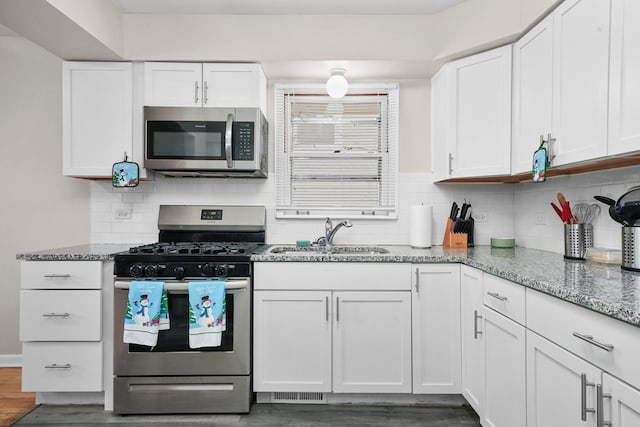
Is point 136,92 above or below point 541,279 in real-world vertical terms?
above

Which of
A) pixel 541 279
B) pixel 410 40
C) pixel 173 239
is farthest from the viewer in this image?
pixel 173 239

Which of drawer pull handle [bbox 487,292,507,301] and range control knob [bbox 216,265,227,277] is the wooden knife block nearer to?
drawer pull handle [bbox 487,292,507,301]

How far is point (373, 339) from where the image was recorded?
226cm

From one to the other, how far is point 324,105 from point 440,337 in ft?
6.31

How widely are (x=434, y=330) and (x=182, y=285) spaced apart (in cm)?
156

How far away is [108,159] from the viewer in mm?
2598

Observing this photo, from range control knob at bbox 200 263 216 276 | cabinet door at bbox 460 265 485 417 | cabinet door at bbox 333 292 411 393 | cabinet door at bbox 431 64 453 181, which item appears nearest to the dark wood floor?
range control knob at bbox 200 263 216 276

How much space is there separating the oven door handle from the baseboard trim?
5.06 feet

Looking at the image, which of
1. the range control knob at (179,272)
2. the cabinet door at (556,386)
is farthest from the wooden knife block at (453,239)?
the range control knob at (179,272)

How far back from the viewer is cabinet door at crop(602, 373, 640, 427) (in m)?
0.97

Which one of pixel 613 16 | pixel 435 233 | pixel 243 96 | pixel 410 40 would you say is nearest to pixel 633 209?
pixel 613 16

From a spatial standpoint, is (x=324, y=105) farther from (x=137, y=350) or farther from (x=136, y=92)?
(x=137, y=350)

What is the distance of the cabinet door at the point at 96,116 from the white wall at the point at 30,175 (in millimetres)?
413

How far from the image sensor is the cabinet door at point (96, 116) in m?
2.57
